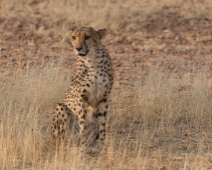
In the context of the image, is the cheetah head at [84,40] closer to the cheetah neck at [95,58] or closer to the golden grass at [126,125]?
the cheetah neck at [95,58]

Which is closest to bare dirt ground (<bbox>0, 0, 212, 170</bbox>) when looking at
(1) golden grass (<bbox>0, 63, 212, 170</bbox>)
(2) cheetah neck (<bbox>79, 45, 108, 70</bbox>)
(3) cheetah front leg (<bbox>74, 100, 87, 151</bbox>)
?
(1) golden grass (<bbox>0, 63, 212, 170</bbox>)

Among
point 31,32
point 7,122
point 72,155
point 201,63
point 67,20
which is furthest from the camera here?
point 67,20

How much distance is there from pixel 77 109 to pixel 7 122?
1.92 feet

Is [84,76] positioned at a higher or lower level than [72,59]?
higher

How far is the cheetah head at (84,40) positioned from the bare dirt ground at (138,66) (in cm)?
77

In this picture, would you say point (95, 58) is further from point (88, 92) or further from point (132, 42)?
point (132, 42)

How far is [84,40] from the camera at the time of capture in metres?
5.22

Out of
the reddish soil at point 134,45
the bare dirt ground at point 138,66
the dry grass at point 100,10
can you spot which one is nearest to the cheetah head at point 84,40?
the bare dirt ground at point 138,66

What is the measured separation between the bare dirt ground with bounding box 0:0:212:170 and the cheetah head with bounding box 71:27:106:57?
768 mm

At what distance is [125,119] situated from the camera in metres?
6.20

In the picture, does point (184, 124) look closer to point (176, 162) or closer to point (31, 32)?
point (176, 162)

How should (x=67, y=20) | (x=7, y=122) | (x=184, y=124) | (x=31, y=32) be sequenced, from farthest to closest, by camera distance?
1. (x=67, y=20)
2. (x=31, y=32)
3. (x=184, y=124)
4. (x=7, y=122)

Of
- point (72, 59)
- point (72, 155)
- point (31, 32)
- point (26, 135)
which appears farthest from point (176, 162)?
point (31, 32)

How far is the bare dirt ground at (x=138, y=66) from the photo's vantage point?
16.7 ft
